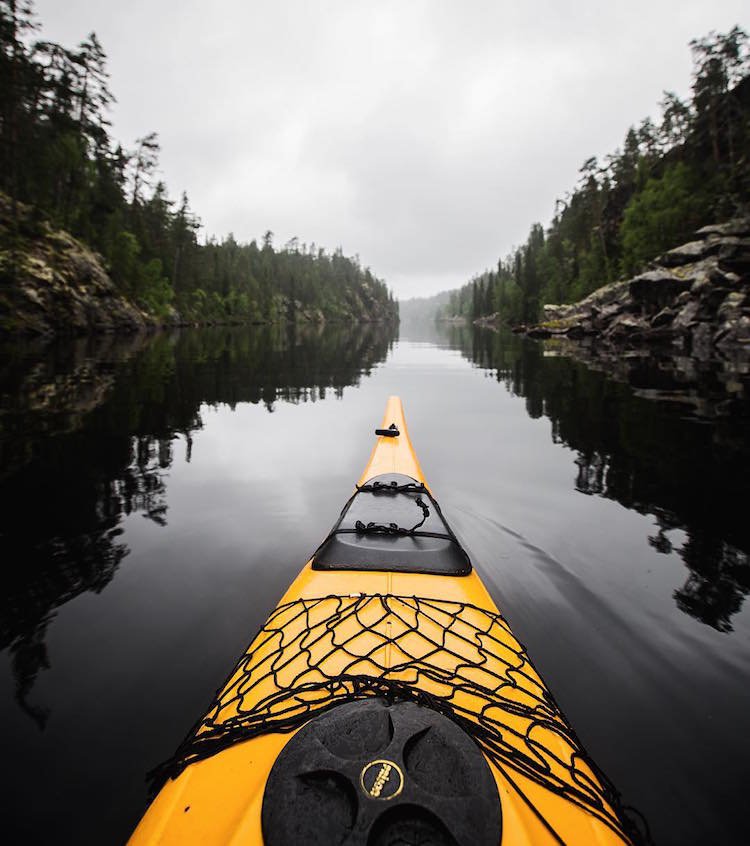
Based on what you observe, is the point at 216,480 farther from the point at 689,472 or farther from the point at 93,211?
the point at 93,211

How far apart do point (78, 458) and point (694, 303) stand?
104 feet

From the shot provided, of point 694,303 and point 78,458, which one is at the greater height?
point 694,303

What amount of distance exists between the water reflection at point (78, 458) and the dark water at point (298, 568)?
36 millimetres

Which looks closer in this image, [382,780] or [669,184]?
[382,780]

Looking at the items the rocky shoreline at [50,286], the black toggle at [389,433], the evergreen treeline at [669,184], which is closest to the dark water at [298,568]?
the black toggle at [389,433]

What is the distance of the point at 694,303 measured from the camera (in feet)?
85.8

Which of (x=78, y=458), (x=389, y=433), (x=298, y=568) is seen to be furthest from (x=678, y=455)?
(x=78, y=458)

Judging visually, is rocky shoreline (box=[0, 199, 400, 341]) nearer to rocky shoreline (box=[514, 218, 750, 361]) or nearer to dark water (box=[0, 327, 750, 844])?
dark water (box=[0, 327, 750, 844])

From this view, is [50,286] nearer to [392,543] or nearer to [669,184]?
[392,543]

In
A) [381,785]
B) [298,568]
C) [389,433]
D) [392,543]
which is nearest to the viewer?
[381,785]

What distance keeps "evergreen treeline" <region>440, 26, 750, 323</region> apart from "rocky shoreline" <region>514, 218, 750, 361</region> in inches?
194

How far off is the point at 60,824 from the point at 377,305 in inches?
6272

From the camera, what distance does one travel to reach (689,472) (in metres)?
6.82

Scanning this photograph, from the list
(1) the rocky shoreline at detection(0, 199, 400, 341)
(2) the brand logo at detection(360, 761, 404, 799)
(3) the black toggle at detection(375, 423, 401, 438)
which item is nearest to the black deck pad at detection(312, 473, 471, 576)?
(2) the brand logo at detection(360, 761, 404, 799)
